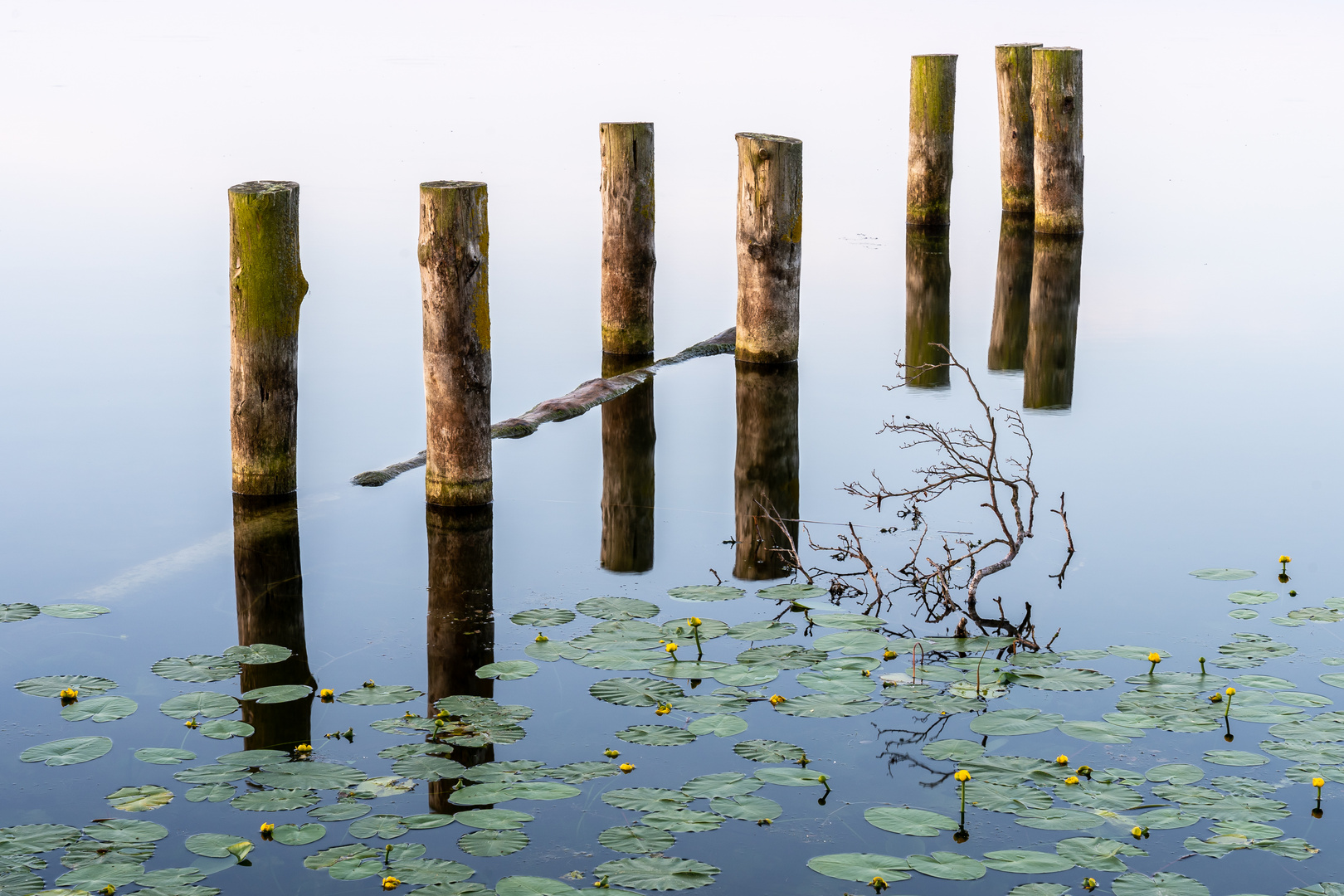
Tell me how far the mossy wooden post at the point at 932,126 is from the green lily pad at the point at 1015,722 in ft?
34.6

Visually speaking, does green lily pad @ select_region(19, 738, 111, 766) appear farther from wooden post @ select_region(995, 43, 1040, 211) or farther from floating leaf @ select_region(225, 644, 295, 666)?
wooden post @ select_region(995, 43, 1040, 211)

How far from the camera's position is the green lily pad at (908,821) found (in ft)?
15.8

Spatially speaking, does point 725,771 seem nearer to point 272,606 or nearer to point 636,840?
point 636,840

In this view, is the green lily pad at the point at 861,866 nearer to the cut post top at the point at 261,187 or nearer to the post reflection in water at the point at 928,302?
the cut post top at the point at 261,187

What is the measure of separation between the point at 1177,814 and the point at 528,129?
20993 mm

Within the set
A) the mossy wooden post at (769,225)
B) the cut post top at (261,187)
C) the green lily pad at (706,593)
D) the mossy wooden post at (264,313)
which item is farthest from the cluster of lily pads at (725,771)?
the mossy wooden post at (769,225)

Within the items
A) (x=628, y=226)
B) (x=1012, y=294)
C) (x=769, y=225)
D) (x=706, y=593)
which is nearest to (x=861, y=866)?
(x=706, y=593)

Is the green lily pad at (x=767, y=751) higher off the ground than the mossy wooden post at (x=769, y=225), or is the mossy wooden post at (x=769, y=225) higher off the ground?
the mossy wooden post at (x=769, y=225)

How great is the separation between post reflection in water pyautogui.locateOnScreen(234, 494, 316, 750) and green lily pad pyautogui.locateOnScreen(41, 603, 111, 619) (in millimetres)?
630

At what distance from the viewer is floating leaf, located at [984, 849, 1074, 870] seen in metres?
4.58

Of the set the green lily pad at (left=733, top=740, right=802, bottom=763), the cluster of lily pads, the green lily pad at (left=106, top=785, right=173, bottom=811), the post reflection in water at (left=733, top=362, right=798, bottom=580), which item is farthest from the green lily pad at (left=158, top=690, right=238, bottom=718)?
the post reflection in water at (left=733, top=362, right=798, bottom=580)

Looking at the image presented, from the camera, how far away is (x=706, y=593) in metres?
7.00

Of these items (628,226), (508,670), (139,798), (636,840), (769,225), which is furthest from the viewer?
(628,226)

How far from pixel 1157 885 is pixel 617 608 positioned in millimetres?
2940
